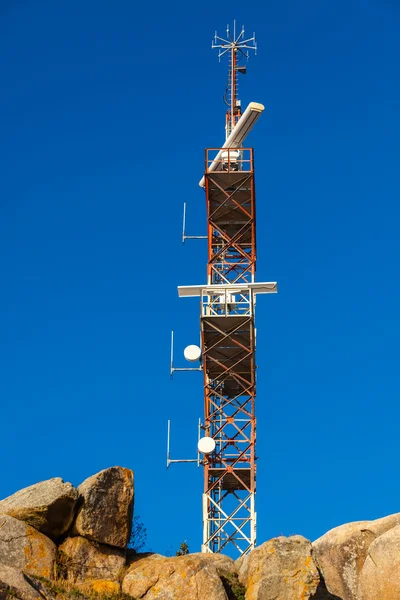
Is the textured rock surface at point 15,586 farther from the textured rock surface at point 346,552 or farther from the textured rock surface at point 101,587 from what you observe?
the textured rock surface at point 346,552

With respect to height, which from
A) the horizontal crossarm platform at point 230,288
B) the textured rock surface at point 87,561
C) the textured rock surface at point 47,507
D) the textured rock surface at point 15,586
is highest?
the horizontal crossarm platform at point 230,288

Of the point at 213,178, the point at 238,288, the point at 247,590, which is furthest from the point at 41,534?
the point at 213,178

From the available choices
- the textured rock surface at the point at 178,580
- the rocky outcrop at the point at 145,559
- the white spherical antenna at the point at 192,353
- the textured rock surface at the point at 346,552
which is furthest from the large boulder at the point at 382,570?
the white spherical antenna at the point at 192,353

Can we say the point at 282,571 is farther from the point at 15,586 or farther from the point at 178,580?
the point at 15,586

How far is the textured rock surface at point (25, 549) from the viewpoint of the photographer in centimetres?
3133

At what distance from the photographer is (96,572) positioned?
33031 millimetres

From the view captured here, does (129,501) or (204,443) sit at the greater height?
(204,443)

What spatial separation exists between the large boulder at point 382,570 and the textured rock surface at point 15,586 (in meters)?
10.7

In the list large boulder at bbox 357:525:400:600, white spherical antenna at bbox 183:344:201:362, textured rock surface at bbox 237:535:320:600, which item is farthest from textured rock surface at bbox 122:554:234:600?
white spherical antenna at bbox 183:344:201:362

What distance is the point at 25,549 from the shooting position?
31781 mm

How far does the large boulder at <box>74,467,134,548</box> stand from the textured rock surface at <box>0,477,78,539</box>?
423 mm

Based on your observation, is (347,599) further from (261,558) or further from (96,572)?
(96,572)

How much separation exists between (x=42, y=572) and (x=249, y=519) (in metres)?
19.7

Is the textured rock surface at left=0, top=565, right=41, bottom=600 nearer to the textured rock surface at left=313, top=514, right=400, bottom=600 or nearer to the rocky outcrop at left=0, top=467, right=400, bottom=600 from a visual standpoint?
the rocky outcrop at left=0, top=467, right=400, bottom=600
